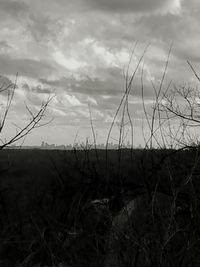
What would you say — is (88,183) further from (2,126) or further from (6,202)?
(2,126)

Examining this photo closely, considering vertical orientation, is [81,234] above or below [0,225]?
above

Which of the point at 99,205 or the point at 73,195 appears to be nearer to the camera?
the point at 99,205

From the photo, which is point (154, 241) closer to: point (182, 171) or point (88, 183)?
point (182, 171)

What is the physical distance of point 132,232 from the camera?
9.32 ft

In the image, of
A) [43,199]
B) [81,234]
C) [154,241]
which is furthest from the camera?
[43,199]

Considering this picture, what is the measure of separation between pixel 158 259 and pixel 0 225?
26.6 ft

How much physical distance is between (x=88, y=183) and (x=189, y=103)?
9.56ft

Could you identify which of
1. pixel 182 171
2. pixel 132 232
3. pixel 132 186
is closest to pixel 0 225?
pixel 132 186

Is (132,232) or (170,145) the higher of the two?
(170,145)

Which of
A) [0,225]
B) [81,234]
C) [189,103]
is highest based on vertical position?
[189,103]

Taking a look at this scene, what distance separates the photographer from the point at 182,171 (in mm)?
8977

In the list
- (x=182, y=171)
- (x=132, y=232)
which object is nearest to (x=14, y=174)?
(x=182, y=171)

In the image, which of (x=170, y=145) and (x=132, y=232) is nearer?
(x=132, y=232)

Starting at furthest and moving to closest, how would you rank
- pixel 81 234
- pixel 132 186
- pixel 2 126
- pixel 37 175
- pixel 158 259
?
pixel 37 175, pixel 132 186, pixel 2 126, pixel 81 234, pixel 158 259
